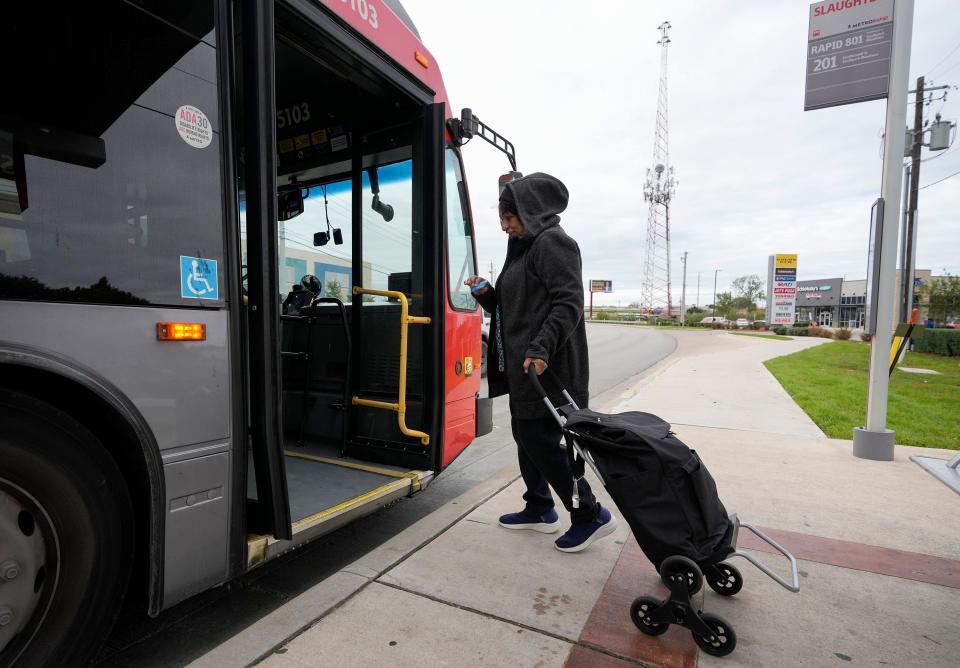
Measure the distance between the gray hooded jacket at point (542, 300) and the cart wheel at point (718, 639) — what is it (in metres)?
1.17

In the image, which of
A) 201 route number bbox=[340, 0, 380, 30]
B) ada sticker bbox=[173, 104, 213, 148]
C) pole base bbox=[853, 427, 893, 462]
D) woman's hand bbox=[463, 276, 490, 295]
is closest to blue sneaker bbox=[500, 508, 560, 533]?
woman's hand bbox=[463, 276, 490, 295]

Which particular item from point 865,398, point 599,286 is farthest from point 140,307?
point 599,286

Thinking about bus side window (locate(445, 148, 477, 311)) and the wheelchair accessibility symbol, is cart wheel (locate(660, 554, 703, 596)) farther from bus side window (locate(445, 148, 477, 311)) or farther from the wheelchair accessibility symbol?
bus side window (locate(445, 148, 477, 311))

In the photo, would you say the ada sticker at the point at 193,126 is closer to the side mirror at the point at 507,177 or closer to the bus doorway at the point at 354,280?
the bus doorway at the point at 354,280

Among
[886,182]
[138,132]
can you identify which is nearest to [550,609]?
[138,132]

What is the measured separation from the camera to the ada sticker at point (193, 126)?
196cm

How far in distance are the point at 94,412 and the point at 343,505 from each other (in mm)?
1381

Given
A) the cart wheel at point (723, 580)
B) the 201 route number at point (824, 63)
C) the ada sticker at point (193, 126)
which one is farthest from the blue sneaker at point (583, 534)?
the 201 route number at point (824, 63)

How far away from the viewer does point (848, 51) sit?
4980mm

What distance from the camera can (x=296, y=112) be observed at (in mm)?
4215

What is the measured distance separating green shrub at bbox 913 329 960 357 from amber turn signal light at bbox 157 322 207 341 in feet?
79.5

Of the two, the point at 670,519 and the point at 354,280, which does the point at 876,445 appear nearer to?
the point at 670,519

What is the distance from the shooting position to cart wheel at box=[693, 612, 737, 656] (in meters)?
2.05

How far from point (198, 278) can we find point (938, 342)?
81.4 ft
